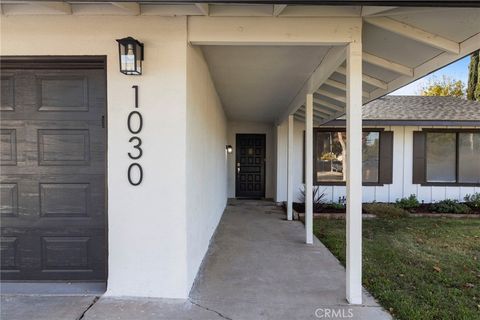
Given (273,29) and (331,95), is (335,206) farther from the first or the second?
(273,29)

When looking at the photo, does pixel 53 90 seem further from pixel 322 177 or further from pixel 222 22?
pixel 322 177

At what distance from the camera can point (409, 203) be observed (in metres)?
8.91

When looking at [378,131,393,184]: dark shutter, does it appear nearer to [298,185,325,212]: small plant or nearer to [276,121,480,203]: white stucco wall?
[276,121,480,203]: white stucco wall

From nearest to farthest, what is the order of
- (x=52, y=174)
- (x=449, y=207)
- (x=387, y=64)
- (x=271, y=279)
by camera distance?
1. (x=52, y=174)
2. (x=271, y=279)
3. (x=387, y=64)
4. (x=449, y=207)

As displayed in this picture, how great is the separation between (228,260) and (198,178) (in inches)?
50.9

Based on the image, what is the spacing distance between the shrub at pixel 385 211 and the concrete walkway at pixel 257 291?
3693mm

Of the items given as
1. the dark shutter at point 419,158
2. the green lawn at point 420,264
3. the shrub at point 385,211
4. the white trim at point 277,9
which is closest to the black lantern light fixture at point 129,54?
the white trim at point 277,9

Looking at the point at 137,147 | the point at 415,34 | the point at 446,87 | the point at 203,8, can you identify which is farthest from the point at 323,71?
the point at 446,87

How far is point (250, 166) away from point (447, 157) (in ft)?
19.5

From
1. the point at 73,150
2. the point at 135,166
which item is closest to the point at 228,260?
the point at 135,166

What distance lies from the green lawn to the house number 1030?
2.64 metres

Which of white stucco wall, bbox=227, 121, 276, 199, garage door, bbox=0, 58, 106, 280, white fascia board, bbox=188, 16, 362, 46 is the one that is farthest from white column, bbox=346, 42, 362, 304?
white stucco wall, bbox=227, 121, 276, 199

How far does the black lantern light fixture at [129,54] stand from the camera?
2.85 meters

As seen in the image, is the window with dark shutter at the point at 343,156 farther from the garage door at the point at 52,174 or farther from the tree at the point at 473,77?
the tree at the point at 473,77
